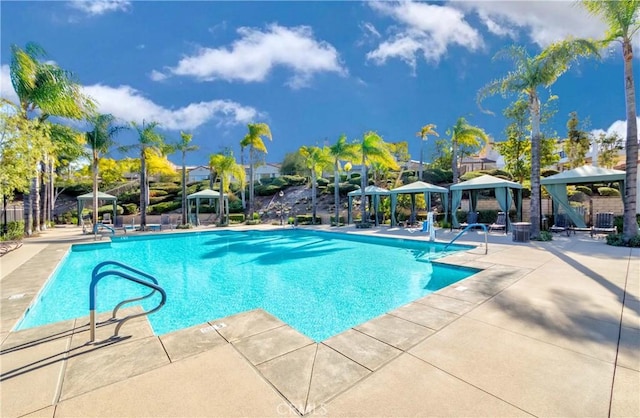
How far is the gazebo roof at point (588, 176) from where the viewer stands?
11.1m

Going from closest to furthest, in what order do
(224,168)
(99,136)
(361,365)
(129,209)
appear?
(361,365) < (99,136) < (224,168) < (129,209)

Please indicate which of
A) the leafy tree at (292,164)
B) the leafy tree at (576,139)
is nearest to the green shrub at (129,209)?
the leafy tree at (292,164)

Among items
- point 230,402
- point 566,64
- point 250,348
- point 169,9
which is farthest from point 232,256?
point 566,64

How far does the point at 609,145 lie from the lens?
26.4m

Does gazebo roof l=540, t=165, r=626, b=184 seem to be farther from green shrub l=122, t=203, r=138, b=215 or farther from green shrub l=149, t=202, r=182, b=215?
green shrub l=122, t=203, r=138, b=215

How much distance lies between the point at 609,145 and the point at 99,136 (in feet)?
135

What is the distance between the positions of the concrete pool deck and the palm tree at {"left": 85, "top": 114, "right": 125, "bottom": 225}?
1515cm

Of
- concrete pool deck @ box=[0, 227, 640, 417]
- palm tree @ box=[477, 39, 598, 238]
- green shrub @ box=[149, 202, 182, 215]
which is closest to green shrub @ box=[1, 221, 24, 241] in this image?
concrete pool deck @ box=[0, 227, 640, 417]

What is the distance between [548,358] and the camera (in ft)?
8.52

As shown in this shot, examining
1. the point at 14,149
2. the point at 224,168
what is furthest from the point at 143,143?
the point at 14,149

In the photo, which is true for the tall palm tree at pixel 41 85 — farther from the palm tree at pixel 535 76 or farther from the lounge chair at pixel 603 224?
the lounge chair at pixel 603 224

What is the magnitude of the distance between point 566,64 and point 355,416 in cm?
1441

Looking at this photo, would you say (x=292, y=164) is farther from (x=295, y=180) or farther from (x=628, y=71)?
(x=628, y=71)

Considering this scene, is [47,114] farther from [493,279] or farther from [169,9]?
[493,279]
